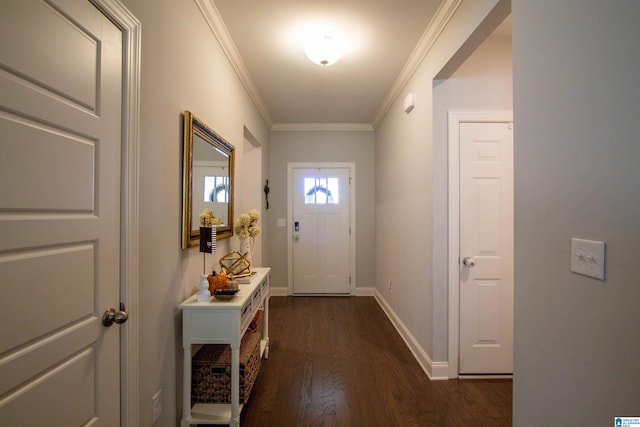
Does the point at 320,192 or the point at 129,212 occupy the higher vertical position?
the point at 320,192

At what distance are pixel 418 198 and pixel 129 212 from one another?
2.15 metres

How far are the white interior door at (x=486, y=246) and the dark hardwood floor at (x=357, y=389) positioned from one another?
244mm

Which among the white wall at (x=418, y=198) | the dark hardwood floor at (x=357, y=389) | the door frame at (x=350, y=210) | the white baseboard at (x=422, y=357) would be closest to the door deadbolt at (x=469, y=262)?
the white wall at (x=418, y=198)

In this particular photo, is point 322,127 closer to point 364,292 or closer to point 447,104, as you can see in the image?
point 447,104

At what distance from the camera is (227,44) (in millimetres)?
2197

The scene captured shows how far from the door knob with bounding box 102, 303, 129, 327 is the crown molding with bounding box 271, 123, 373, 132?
3687 mm

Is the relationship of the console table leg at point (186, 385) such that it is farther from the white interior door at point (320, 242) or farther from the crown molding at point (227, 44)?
the white interior door at point (320, 242)

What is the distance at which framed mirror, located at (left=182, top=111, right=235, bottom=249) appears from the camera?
5.15 ft

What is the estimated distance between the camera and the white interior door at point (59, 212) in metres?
0.71

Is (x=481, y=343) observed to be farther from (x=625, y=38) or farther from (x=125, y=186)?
(x=125, y=186)

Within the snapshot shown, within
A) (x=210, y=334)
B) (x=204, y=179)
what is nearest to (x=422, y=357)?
(x=210, y=334)

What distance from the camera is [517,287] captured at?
47.3 inches

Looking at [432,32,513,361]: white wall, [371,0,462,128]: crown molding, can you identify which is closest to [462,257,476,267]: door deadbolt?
[432,32,513,361]: white wall

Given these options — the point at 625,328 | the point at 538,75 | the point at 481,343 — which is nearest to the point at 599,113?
the point at 538,75
